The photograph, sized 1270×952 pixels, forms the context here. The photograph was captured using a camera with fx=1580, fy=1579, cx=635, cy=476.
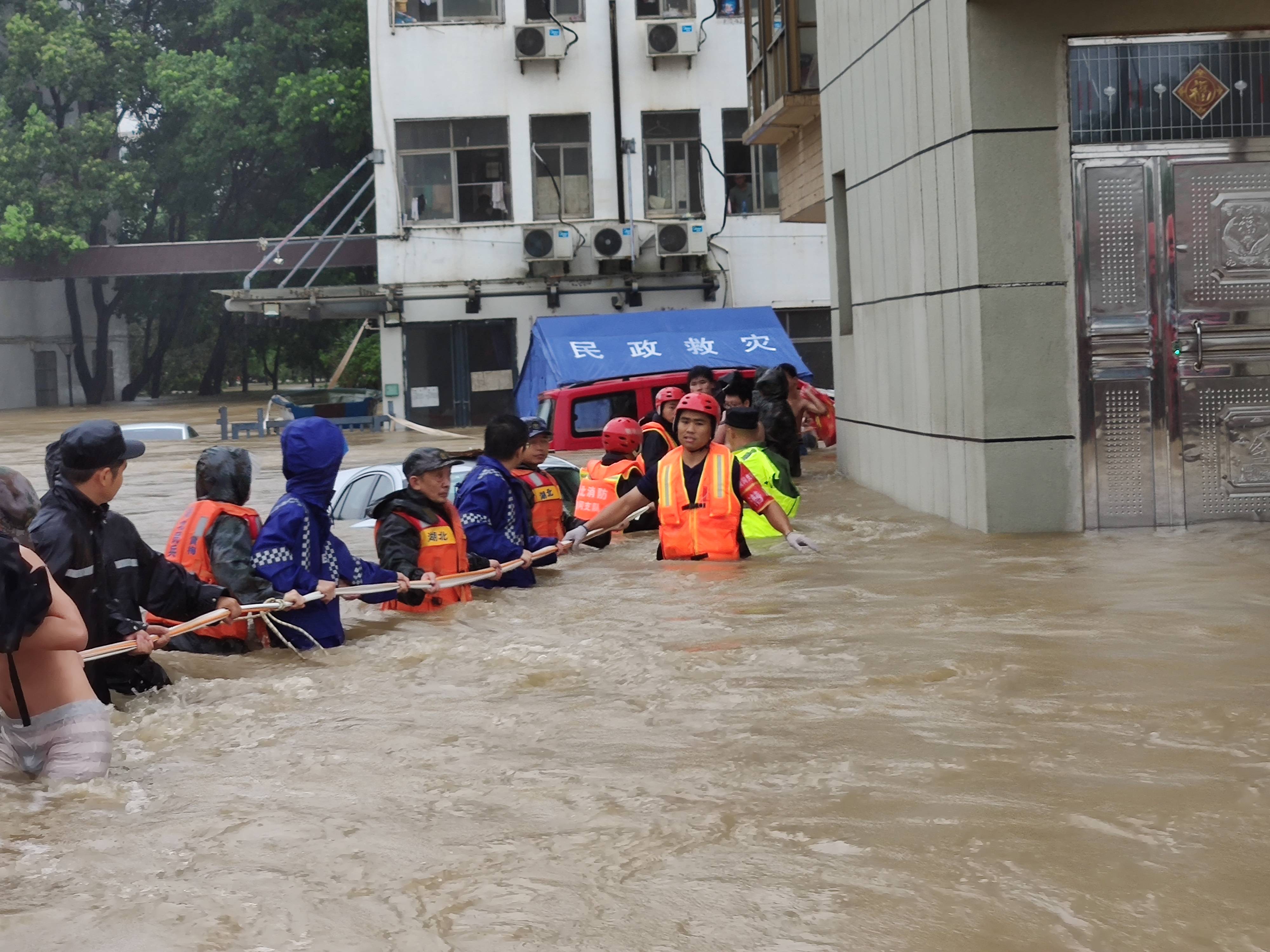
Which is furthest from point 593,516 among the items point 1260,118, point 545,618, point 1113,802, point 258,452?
point 258,452

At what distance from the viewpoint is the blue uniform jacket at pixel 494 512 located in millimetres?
9438

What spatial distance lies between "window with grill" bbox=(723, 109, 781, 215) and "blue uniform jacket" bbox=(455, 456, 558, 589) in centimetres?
2254

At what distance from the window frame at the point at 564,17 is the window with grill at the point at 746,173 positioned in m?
3.46

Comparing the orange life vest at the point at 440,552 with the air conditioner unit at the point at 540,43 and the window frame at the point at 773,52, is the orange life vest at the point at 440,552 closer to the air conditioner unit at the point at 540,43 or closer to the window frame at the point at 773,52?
the window frame at the point at 773,52

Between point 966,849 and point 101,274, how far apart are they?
41.3 metres

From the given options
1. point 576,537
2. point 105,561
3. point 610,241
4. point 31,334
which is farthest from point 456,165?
point 31,334

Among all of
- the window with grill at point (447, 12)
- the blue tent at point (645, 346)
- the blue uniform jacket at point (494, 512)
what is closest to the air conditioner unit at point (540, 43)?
the window with grill at point (447, 12)

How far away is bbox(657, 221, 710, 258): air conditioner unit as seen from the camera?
30.5 m

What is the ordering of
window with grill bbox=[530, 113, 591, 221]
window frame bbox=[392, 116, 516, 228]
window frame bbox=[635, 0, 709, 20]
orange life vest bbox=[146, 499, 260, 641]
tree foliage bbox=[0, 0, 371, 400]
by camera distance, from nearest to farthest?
orange life vest bbox=[146, 499, 260, 641], window frame bbox=[635, 0, 709, 20], window frame bbox=[392, 116, 516, 228], window with grill bbox=[530, 113, 591, 221], tree foliage bbox=[0, 0, 371, 400]

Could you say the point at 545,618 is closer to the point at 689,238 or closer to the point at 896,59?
the point at 896,59

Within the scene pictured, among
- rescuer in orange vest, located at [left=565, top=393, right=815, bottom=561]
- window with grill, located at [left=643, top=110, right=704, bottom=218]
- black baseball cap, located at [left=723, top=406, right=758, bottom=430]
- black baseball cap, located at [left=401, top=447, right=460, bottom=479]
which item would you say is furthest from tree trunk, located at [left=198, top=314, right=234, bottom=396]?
black baseball cap, located at [left=401, top=447, right=460, bottom=479]

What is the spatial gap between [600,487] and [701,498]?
2.07 m

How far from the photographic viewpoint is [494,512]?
31.4 feet

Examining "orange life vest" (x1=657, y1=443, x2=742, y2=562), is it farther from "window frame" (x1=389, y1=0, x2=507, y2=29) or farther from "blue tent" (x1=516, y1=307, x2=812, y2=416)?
"window frame" (x1=389, y1=0, x2=507, y2=29)
